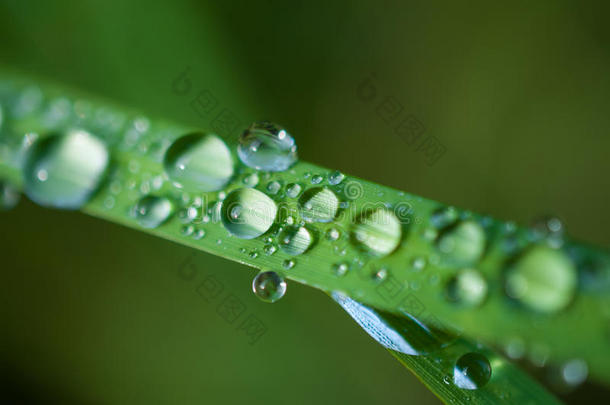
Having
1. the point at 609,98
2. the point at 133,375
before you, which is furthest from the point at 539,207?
the point at 133,375

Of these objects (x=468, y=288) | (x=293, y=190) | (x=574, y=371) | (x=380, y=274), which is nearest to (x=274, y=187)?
A: (x=293, y=190)

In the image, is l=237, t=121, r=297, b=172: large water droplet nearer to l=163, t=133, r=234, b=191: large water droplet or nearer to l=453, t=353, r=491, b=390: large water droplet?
l=163, t=133, r=234, b=191: large water droplet

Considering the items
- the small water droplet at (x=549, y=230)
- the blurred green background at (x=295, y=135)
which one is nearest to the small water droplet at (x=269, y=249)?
the small water droplet at (x=549, y=230)

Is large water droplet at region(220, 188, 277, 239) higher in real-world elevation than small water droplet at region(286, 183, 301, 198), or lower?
lower

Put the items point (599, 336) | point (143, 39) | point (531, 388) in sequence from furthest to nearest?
point (143, 39), point (531, 388), point (599, 336)

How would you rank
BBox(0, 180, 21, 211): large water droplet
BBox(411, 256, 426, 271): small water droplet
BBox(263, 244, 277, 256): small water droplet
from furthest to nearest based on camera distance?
BBox(0, 180, 21, 211): large water droplet < BBox(263, 244, 277, 256): small water droplet < BBox(411, 256, 426, 271): small water droplet

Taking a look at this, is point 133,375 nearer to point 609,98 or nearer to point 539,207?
point 539,207

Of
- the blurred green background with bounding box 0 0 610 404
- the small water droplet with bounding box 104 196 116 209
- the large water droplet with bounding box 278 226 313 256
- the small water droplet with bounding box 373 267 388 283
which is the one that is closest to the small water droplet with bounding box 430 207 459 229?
the small water droplet with bounding box 373 267 388 283

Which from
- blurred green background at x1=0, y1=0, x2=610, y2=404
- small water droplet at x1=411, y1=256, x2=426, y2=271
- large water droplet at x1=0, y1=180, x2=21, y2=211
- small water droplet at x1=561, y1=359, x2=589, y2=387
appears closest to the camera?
small water droplet at x1=561, y1=359, x2=589, y2=387
